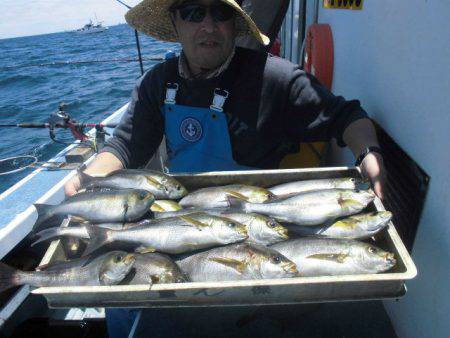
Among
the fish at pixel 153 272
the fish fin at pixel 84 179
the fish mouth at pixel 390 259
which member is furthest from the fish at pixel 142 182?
the fish mouth at pixel 390 259

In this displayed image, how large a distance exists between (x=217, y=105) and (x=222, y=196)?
2.91 feet

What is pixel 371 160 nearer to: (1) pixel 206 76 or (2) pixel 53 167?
(1) pixel 206 76

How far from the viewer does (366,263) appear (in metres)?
1.56

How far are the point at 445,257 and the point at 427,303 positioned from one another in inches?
13.4

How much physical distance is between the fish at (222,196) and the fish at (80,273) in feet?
2.07

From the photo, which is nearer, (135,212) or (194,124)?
(135,212)

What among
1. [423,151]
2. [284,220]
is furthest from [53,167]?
[423,151]

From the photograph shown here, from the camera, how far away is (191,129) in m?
2.88

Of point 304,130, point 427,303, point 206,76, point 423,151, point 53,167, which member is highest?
point 206,76

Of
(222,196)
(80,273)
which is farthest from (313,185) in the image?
(80,273)

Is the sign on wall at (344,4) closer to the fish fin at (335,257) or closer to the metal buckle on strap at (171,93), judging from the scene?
the metal buckle on strap at (171,93)

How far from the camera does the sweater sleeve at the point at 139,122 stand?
296 centimetres

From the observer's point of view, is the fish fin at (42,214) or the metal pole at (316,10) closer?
the fish fin at (42,214)

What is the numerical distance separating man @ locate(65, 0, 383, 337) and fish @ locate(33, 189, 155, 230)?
1.14 ft
